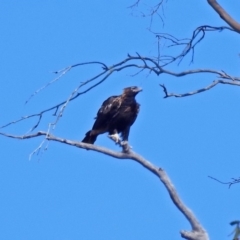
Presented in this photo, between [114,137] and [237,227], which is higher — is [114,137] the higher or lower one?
the higher one

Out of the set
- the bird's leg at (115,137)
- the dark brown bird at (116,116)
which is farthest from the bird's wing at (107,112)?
the bird's leg at (115,137)

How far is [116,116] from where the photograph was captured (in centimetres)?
1180

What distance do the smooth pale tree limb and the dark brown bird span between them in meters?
2.66

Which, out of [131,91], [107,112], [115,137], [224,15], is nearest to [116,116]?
[107,112]

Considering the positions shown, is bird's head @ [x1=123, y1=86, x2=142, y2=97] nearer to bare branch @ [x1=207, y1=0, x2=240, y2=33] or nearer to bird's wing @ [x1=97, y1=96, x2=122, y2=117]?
bird's wing @ [x1=97, y1=96, x2=122, y2=117]

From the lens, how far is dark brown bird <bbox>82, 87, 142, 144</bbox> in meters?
11.6

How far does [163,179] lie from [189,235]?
52cm

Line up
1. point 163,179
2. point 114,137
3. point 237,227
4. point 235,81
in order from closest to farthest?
point 237,227
point 163,179
point 235,81
point 114,137

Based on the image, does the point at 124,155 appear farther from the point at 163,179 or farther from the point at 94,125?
the point at 94,125

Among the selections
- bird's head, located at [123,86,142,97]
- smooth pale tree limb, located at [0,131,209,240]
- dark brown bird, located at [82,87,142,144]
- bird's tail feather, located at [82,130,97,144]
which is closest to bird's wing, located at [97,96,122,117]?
dark brown bird, located at [82,87,142,144]

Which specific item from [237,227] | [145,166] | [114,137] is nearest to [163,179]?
[145,166]

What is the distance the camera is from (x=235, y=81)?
8.84m

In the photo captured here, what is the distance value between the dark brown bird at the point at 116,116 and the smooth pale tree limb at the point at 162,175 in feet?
8.73

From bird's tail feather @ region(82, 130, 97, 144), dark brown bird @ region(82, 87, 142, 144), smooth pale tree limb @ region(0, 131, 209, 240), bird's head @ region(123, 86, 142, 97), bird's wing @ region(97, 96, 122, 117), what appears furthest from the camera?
bird's head @ region(123, 86, 142, 97)
